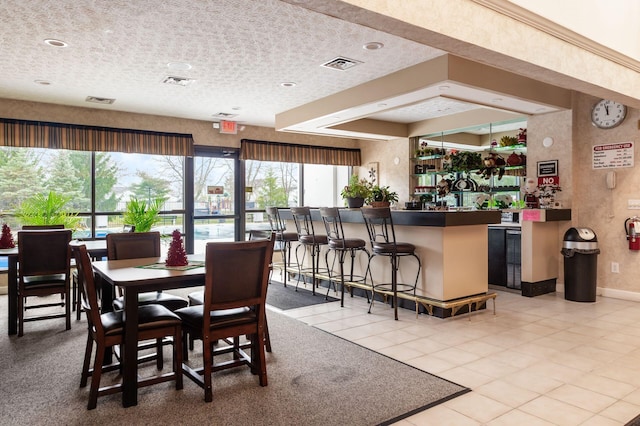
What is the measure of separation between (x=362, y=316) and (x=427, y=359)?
1.33 meters

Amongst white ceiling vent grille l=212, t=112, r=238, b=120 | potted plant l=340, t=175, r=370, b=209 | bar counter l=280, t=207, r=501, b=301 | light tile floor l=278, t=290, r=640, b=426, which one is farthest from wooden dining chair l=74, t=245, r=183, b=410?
A: white ceiling vent grille l=212, t=112, r=238, b=120

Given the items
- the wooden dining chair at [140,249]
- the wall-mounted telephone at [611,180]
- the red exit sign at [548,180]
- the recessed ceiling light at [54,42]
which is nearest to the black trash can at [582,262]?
the wall-mounted telephone at [611,180]

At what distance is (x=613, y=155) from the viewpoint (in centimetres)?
564

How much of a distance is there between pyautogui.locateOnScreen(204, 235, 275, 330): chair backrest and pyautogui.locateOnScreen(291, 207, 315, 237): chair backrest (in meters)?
2.98

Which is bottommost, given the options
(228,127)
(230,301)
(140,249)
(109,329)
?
(109,329)

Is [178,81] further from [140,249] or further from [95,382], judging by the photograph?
[95,382]

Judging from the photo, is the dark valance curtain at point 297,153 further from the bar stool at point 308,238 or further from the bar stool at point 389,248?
the bar stool at point 389,248

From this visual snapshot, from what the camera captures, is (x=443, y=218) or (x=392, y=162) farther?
(x=392, y=162)

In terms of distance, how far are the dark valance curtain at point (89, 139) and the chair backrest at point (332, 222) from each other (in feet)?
9.85

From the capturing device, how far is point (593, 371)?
10.6 ft

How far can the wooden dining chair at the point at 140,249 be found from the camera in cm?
348

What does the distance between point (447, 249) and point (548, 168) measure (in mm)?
2540

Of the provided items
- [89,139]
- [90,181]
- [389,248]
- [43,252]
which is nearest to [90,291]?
[43,252]

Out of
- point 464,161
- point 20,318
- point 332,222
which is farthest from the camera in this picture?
point 464,161
